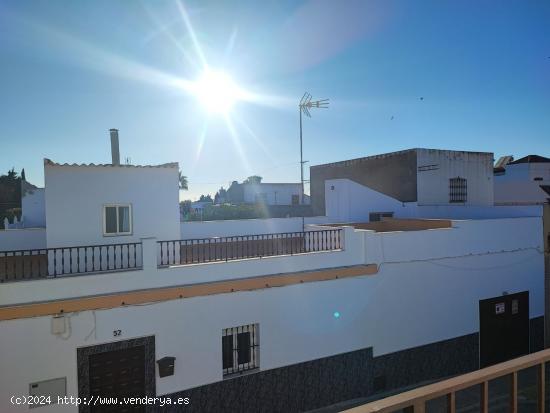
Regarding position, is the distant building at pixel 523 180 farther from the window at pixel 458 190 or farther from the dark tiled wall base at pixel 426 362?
the dark tiled wall base at pixel 426 362

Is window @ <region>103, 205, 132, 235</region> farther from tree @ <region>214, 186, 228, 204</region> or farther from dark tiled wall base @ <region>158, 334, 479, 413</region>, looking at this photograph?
tree @ <region>214, 186, 228, 204</region>

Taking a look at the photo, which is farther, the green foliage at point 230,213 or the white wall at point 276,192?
the white wall at point 276,192

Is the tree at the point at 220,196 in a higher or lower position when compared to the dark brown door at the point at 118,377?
higher

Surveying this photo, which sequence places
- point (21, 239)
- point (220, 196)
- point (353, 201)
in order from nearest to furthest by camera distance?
1. point (21, 239)
2. point (353, 201)
3. point (220, 196)

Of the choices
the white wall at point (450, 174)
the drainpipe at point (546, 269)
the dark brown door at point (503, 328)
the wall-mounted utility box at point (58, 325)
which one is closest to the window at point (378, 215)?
the white wall at point (450, 174)

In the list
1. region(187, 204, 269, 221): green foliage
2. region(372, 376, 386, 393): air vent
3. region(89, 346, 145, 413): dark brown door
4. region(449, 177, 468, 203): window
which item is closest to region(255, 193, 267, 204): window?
region(187, 204, 269, 221): green foliage

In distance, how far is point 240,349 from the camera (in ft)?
29.5

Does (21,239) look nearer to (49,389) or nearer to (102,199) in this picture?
(102,199)

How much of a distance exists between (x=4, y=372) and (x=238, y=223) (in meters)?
8.37

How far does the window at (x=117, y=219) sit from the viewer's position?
981 centimetres

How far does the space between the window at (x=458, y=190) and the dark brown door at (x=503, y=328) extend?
21.8 feet

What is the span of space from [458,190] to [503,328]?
8.01 meters

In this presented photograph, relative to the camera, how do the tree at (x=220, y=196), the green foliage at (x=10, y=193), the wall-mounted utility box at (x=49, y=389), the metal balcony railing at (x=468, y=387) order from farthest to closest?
the tree at (x=220, y=196) < the green foliage at (x=10, y=193) < the wall-mounted utility box at (x=49, y=389) < the metal balcony railing at (x=468, y=387)

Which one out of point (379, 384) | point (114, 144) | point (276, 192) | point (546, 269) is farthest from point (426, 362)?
point (276, 192)
